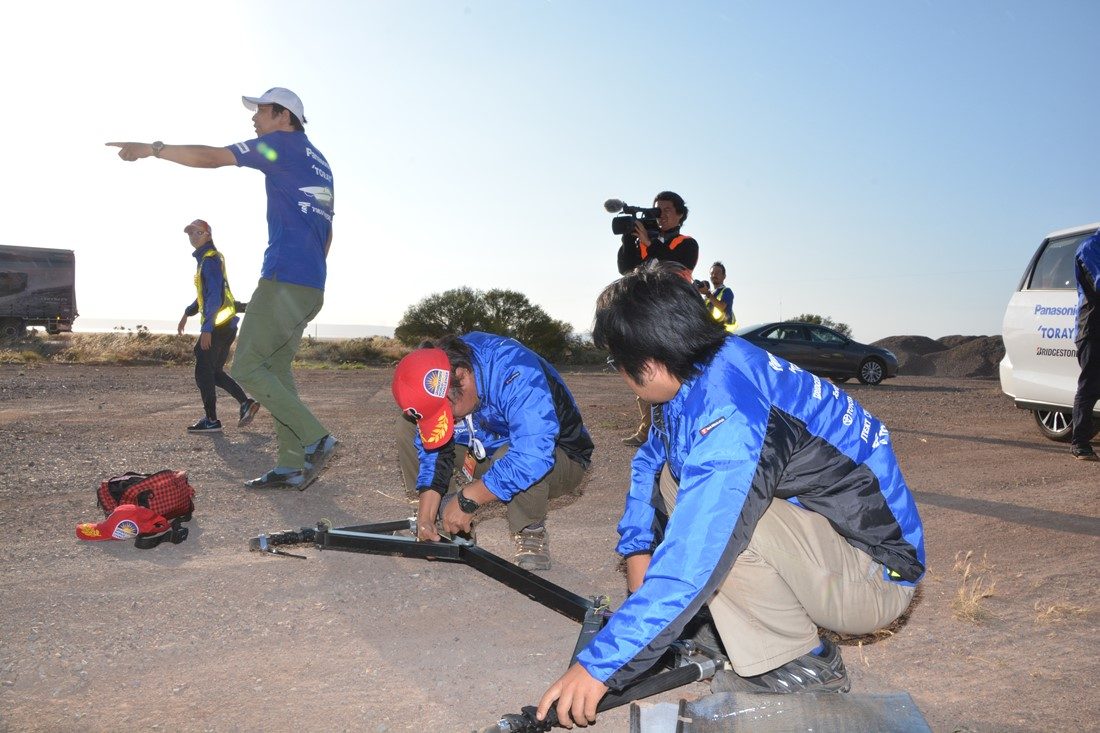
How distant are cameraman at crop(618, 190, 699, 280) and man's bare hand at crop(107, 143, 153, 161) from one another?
3385 mm

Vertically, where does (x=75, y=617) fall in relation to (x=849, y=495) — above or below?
below

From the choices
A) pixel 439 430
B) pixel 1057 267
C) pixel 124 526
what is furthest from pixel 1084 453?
pixel 124 526

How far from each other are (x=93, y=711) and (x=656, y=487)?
190 cm

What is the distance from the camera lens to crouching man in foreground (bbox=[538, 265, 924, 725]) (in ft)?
6.61

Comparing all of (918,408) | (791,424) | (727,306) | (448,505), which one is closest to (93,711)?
(448,505)

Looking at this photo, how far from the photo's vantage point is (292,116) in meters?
5.52

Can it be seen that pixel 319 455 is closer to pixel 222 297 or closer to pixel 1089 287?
pixel 222 297

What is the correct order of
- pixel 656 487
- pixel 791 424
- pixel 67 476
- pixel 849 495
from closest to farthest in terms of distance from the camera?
pixel 791 424 < pixel 849 495 < pixel 656 487 < pixel 67 476

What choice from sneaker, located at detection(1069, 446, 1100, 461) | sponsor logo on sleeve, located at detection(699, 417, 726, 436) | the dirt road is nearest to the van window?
sneaker, located at detection(1069, 446, 1100, 461)

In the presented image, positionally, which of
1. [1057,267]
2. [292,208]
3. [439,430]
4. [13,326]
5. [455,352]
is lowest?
[13,326]

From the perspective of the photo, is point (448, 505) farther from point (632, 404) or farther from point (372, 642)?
point (632, 404)

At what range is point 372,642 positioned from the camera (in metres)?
3.21

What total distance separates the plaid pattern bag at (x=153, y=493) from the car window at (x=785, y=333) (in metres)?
15.7

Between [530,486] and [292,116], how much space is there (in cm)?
319
